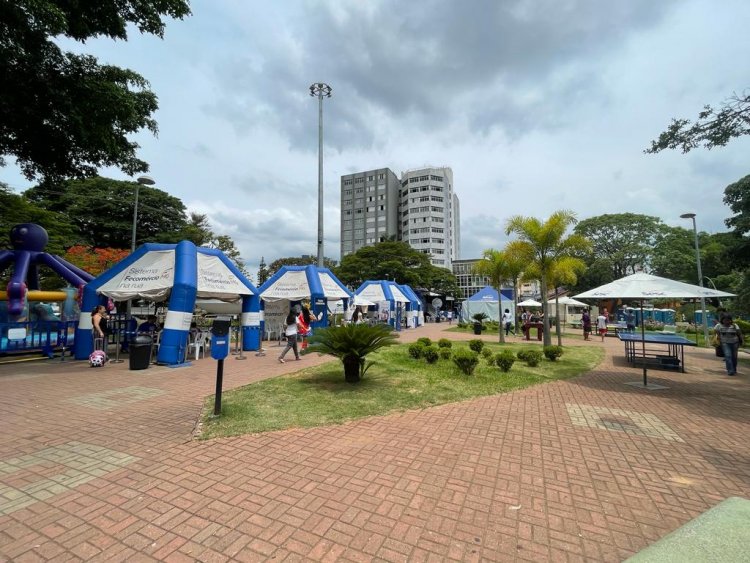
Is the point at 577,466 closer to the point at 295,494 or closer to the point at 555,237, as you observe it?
the point at 295,494

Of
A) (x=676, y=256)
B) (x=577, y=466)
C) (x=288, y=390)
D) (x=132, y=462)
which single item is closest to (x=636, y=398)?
(x=577, y=466)

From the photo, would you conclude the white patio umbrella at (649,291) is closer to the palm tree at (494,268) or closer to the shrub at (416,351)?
the shrub at (416,351)

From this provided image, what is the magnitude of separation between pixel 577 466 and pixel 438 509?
1.95m

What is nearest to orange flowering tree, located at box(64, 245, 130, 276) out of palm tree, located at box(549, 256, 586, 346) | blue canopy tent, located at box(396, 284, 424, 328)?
blue canopy tent, located at box(396, 284, 424, 328)

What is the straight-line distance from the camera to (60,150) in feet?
43.4

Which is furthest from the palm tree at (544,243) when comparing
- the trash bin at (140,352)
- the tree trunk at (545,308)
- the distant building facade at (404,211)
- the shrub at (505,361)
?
the distant building facade at (404,211)

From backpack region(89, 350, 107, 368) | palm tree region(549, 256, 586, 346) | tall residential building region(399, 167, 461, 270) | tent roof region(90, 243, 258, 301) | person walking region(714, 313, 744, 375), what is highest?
tall residential building region(399, 167, 461, 270)

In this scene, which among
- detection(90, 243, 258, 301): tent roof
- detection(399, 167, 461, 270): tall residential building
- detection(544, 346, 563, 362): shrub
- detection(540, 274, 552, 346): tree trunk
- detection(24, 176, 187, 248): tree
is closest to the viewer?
detection(90, 243, 258, 301): tent roof

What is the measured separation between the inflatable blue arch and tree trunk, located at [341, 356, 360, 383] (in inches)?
221

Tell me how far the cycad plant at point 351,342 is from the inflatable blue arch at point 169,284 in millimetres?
4860

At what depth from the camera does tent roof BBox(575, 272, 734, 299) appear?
8.02 meters

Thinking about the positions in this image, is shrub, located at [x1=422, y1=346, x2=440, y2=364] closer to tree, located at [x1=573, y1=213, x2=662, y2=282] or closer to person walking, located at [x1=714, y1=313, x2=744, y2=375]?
person walking, located at [x1=714, y1=313, x2=744, y2=375]

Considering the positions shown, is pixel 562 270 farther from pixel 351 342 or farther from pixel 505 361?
pixel 351 342

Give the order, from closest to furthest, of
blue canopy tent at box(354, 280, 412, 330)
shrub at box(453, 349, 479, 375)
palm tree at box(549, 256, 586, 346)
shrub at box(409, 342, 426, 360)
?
shrub at box(453, 349, 479, 375), shrub at box(409, 342, 426, 360), palm tree at box(549, 256, 586, 346), blue canopy tent at box(354, 280, 412, 330)
